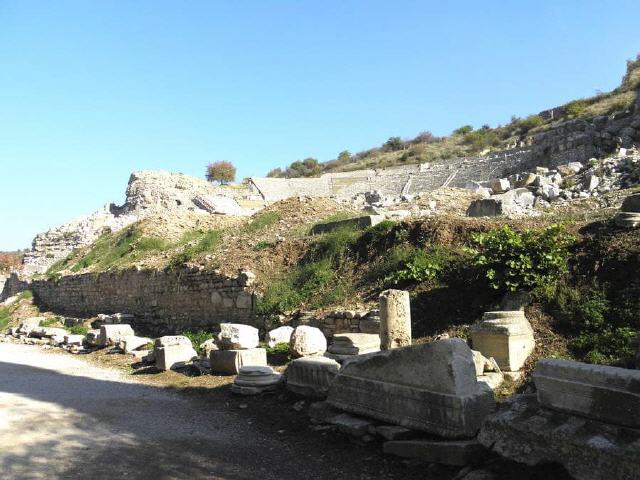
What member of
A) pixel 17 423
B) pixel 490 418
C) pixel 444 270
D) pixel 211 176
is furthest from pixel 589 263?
pixel 211 176

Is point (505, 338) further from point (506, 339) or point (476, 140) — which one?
point (476, 140)

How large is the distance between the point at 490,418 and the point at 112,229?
28.3 metres

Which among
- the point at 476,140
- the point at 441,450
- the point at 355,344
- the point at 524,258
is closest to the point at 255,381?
the point at 355,344

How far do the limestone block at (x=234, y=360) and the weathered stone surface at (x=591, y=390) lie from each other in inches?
216

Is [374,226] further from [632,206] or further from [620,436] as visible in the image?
[620,436]

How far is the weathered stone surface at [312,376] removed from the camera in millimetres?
6664

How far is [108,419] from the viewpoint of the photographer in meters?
6.43

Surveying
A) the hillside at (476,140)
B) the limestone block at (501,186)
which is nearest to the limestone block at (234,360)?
the limestone block at (501,186)

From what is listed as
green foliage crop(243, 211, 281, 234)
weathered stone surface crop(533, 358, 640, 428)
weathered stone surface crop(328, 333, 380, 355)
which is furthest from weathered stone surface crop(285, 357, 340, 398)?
green foliage crop(243, 211, 281, 234)

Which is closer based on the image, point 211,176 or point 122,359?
point 122,359

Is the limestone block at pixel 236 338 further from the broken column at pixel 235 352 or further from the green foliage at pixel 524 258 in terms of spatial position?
the green foliage at pixel 524 258

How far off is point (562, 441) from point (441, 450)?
3.90 feet

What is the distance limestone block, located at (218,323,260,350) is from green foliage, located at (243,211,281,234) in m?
7.95

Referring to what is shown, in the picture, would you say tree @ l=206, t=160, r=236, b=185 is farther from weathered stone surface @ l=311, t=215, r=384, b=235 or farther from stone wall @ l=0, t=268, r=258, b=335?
weathered stone surface @ l=311, t=215, r=384, b=235
